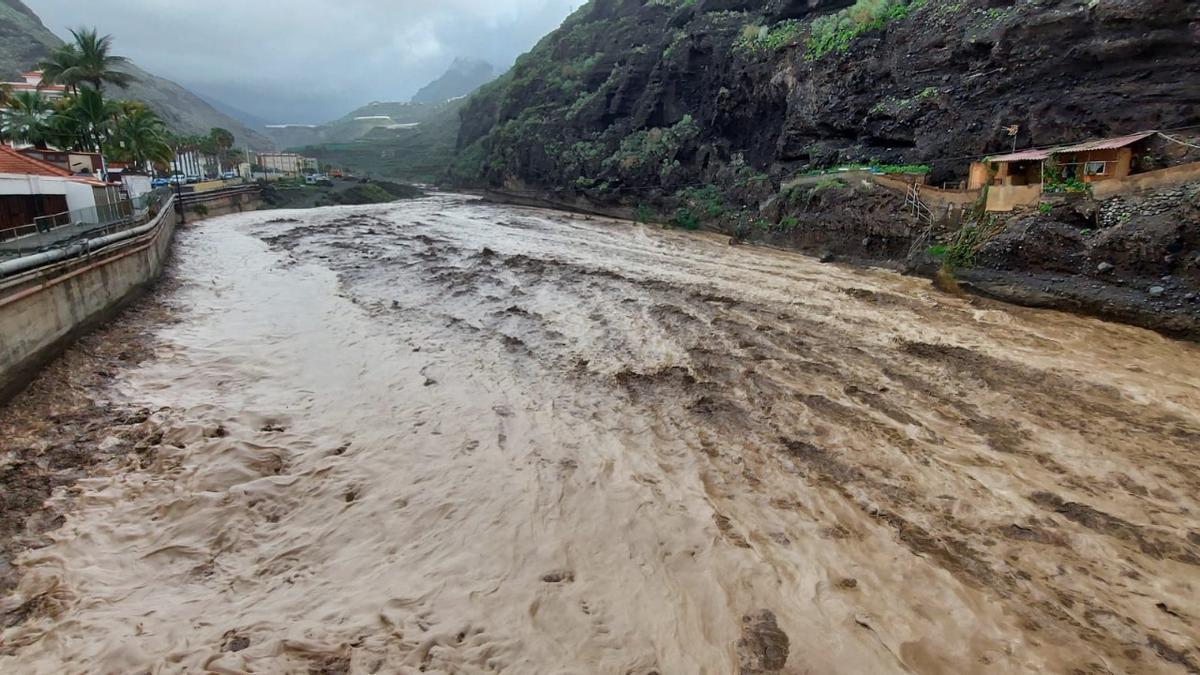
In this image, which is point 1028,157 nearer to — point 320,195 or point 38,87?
point 320,195

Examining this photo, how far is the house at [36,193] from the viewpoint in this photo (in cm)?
1958

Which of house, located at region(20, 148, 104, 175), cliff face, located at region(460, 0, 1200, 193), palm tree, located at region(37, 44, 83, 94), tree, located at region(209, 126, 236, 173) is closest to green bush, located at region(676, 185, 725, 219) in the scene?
cliff face, located at region(460, 0, 1200, 193)

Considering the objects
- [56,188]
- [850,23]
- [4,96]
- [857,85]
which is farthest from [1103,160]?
[4,96]

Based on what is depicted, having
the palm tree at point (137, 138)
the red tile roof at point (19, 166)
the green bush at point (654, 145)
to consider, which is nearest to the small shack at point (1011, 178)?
the green bush at point (654, 145)

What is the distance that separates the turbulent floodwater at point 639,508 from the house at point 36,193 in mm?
14014

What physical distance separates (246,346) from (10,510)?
6068 millimetres

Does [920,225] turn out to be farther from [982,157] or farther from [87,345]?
[87,345]

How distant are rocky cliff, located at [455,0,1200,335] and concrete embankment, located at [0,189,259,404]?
22871 millimetres

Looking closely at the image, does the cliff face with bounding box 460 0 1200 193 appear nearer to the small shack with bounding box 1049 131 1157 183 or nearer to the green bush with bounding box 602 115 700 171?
the green bush with bounding box 602 115 700 171

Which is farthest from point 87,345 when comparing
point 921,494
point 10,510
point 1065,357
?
point 1065,357

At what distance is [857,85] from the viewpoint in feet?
100

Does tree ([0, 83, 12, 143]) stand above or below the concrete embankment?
above

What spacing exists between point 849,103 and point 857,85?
1016 millimetres

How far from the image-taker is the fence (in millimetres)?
11742
